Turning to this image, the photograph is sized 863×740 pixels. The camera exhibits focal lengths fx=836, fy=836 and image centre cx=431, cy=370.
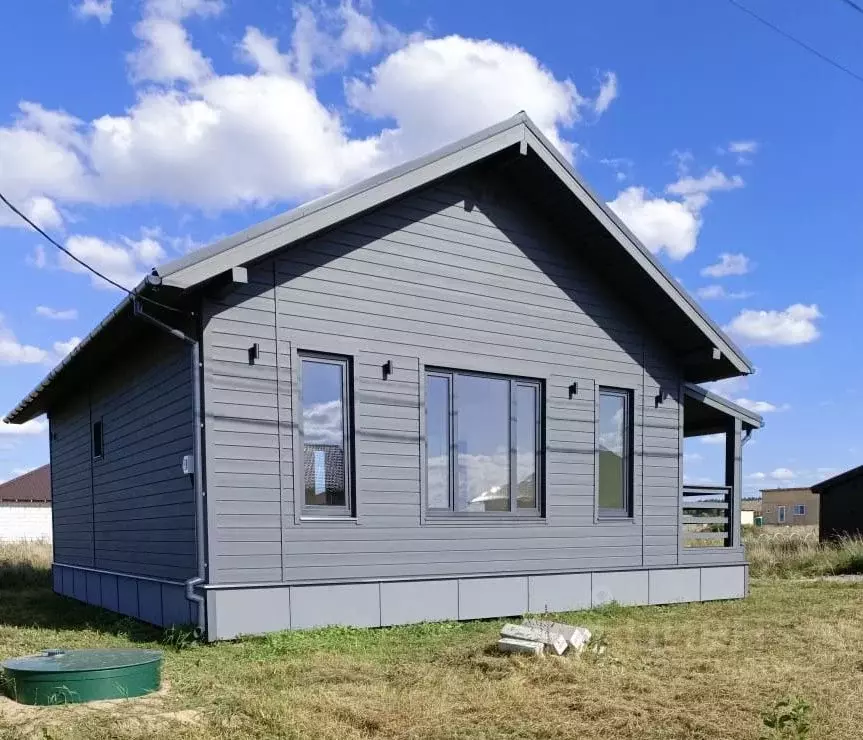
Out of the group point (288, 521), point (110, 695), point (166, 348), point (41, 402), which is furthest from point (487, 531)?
point (41, 402)

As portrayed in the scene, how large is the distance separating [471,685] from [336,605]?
2699 mm

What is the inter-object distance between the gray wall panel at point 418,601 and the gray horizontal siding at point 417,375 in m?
0.15

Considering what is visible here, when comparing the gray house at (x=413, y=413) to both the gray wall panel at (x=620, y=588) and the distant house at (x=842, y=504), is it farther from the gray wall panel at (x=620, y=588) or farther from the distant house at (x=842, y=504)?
the distant house at (x=842, y=504)

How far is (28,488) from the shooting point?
1622 inches

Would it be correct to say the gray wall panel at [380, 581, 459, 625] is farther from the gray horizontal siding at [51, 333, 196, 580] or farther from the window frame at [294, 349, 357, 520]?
the gray horizontal siding at [51, 333, 196, 580]

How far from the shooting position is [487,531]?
387 inches

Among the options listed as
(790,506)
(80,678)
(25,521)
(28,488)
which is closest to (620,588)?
(80,678)

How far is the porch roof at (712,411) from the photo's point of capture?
39.6 feet

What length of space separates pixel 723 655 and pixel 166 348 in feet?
20.7

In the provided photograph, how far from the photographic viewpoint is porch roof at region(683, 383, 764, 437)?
12.1 m

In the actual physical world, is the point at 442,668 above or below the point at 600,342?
below

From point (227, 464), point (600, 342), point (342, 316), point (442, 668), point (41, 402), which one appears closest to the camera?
point (442, 668)

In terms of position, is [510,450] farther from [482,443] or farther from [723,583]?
[723,583]

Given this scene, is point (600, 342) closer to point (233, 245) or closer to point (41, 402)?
point (233, 245)
